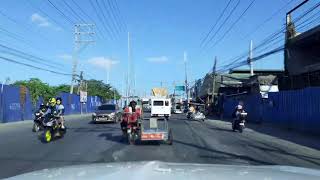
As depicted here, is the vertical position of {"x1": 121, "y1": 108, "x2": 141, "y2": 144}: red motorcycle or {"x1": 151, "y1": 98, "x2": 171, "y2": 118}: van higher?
{"x1": 151, "y1": 98, "x2": 171, "y2": 118}: van

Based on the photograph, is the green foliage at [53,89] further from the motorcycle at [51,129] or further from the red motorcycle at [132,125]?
the red motorcycle at [132,125]

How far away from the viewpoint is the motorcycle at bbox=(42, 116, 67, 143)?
2232 cm

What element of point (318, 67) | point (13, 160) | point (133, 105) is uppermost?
point (318, 67)

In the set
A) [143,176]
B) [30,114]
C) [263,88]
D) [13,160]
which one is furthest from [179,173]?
[30,114]

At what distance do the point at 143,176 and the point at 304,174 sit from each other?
131 centimetres

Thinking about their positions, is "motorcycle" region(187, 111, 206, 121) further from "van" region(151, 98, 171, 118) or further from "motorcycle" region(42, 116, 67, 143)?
"motorcycle" region(42, 116, 67, 143)

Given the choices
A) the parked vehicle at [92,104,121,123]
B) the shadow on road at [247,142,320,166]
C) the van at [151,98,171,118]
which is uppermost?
the van at [151,98,171,118]

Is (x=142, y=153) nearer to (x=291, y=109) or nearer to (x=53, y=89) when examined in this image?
(x=291, y=109)

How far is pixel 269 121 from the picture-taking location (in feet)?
122

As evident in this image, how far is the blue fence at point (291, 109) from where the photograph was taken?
2705 cm

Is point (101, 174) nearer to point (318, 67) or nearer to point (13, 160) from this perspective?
point (13, 160)

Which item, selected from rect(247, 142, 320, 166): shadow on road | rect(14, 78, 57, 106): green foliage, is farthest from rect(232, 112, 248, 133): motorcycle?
rect(14, 78, 57, 106): green foliage

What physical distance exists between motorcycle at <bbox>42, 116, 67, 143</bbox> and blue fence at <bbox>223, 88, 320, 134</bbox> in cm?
1179

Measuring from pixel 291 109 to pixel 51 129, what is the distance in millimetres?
14237
